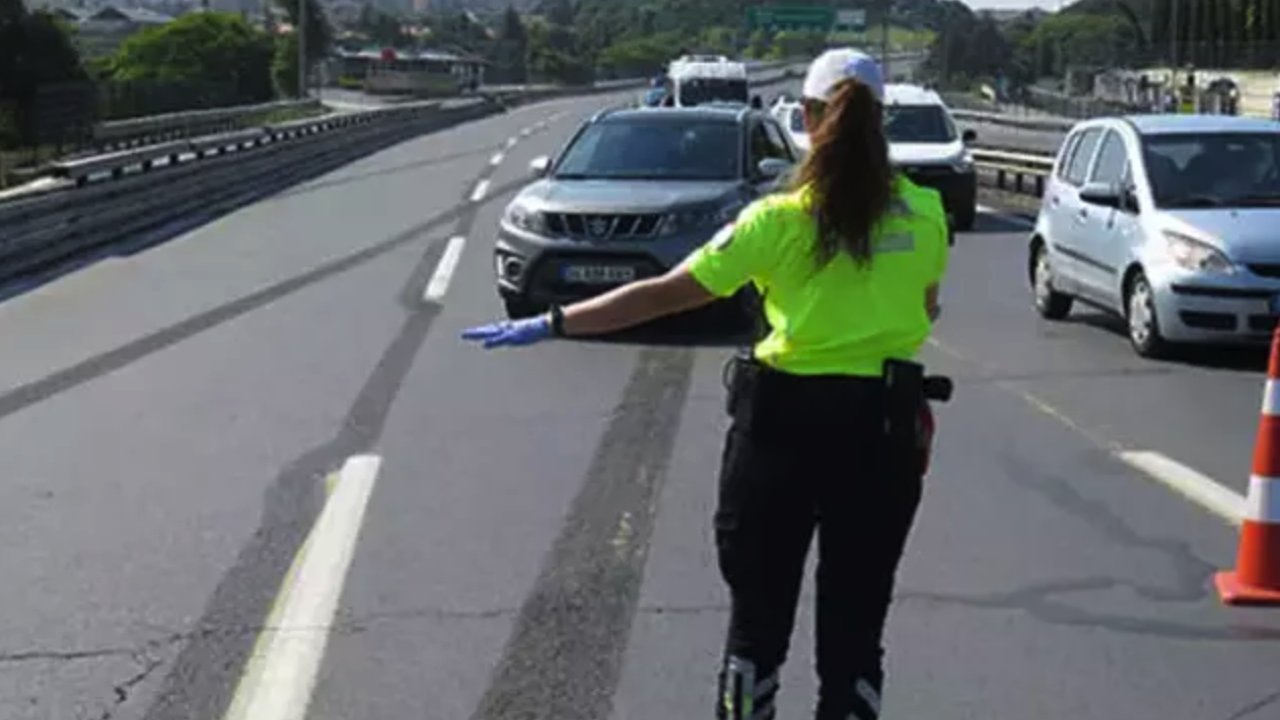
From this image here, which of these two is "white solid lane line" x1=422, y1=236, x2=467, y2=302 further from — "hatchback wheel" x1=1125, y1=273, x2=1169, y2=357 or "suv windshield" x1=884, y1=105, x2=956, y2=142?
"suv windshield" x1=884, y1=105, x2=956, y2=142

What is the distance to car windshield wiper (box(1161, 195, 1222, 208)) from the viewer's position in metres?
13.8

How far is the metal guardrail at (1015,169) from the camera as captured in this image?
31.3 metres

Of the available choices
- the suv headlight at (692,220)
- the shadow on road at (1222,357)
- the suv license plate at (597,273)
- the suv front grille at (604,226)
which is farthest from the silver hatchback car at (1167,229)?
the suv license plate at (597,273)

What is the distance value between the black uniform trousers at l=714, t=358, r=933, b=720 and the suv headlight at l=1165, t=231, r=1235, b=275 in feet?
29.2

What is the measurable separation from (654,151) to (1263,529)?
968 cm

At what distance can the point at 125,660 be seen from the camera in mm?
6457

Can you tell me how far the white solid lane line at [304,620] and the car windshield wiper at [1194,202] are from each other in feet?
22.0

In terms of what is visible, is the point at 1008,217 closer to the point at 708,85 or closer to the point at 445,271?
the point at 445,271

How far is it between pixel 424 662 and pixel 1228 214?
8625 mm

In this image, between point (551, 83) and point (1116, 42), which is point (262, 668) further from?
point (551, 83)

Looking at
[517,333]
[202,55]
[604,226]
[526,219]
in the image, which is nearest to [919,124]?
[526,219]

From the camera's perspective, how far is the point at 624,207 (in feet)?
49.3

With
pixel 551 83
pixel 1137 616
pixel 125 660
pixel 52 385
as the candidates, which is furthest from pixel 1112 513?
pixel 551 83

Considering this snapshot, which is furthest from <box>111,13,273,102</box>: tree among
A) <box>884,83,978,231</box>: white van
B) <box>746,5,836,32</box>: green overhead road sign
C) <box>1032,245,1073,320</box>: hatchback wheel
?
<box>1032,245,1073,320</box>: hatchback wheel
